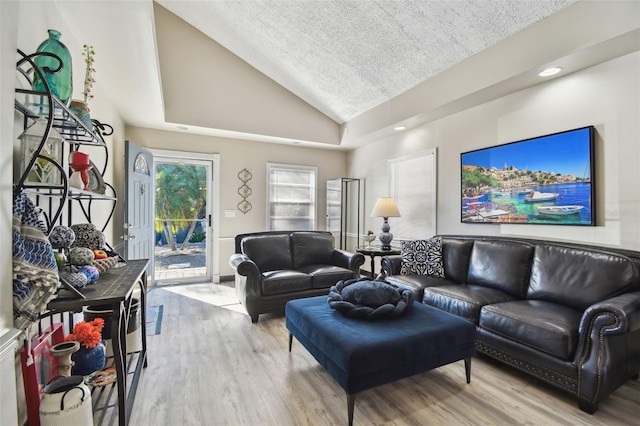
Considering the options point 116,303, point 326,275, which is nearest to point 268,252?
point 326,275

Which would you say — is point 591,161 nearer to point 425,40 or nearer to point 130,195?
point 425,40

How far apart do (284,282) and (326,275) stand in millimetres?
538

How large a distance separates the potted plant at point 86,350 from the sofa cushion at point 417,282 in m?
2.44

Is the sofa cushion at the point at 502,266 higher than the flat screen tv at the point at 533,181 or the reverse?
the reverse

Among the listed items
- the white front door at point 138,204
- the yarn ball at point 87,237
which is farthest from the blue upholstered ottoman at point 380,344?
the white front door at point 138,204

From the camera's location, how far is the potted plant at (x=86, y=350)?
1.73 m

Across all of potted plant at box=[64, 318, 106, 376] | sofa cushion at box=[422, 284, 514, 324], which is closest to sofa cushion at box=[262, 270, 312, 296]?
sofa cushion at box=[422, 284, 514, 324]

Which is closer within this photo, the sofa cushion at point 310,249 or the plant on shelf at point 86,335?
the plant on shelf at point 86,335

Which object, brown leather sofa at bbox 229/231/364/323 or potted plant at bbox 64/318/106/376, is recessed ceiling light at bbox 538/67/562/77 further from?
potted plant at bbox 64/318/106/376

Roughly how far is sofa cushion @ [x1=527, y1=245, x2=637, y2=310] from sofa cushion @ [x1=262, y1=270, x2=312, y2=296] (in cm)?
221

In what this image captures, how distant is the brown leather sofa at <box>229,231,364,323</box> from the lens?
334 cm

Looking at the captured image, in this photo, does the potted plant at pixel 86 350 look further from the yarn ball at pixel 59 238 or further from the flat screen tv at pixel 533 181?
the flat screen tv at pixel 533 181

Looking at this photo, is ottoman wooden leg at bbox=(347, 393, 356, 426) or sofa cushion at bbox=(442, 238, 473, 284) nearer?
ottoman wooden leg at bbox=(347, 393, 356, 426)

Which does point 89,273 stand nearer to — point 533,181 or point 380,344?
point 380,344
